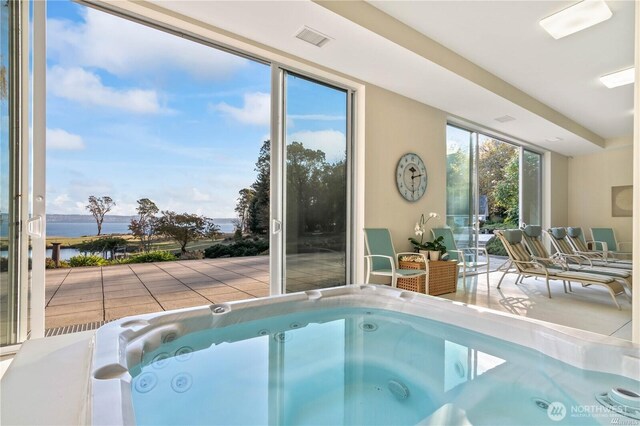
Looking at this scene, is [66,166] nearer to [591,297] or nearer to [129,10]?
[129,10]

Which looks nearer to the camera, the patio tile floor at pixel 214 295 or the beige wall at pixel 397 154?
the patio tile floor at pixel 214 295

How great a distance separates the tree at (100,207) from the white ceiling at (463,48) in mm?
5548

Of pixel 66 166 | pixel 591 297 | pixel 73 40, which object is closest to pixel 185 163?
pixel 66 166

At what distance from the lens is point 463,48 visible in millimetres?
3529

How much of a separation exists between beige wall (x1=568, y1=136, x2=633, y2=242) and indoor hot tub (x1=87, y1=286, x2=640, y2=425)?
7244 mm

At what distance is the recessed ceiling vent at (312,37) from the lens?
9.31ft

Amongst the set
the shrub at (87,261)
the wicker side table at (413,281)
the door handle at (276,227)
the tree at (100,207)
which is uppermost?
the tree at (100,207)

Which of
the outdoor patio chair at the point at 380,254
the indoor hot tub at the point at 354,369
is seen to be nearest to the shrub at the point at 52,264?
the indoor hot tub at the point at 354,369

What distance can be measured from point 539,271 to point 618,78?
2599mm

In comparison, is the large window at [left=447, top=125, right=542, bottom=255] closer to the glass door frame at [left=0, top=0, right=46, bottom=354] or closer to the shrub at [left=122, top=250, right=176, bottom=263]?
the glass door frame at [left=0, top=0, right=46, bottom=354]

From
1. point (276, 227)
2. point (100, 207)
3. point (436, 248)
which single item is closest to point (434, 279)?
point (436, 248)

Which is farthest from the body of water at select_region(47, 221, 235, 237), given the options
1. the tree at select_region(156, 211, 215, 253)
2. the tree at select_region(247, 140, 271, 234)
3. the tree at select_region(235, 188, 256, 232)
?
the tree at select_region(247, 140, 271, 234)

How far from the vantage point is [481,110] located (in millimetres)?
4820

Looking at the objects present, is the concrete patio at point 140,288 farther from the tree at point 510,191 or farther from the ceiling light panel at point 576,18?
the tree at point 510,191
